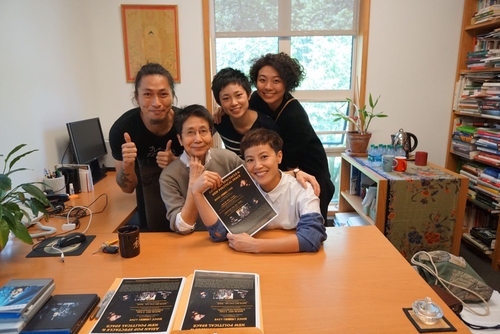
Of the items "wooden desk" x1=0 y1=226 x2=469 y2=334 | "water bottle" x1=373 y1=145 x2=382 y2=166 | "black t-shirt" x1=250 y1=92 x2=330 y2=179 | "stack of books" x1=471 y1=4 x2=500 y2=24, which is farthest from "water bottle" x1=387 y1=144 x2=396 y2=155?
"wooden desk" x1=0 y1=226 x2=469 y2=334

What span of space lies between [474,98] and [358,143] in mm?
995

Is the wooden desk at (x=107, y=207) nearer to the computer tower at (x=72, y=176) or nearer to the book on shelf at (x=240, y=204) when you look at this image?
the computer tower at (x=72, y=176)

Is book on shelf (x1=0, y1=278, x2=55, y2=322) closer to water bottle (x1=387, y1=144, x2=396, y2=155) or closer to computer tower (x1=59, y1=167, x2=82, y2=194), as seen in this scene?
computer tower (x1=59, y1=167, x2=82, y2=194)

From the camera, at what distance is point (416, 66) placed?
10.1ft

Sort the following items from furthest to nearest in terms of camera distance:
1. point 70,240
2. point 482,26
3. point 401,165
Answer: point 482,26 → point 401,165 → point 70,240

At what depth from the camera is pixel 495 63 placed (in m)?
2.58

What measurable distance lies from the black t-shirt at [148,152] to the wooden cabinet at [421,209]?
1426 mm

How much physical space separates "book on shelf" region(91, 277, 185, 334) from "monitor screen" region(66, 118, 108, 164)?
5.16 feet

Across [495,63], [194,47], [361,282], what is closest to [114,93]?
[194,47]

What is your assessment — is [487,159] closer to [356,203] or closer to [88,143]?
[356,203]

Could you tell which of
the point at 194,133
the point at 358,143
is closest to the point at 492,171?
the point at 358,143

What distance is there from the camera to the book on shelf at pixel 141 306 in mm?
925

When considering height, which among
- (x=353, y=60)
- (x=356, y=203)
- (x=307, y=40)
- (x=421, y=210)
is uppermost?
(x=307, y=40)

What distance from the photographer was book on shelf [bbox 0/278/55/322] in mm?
923
